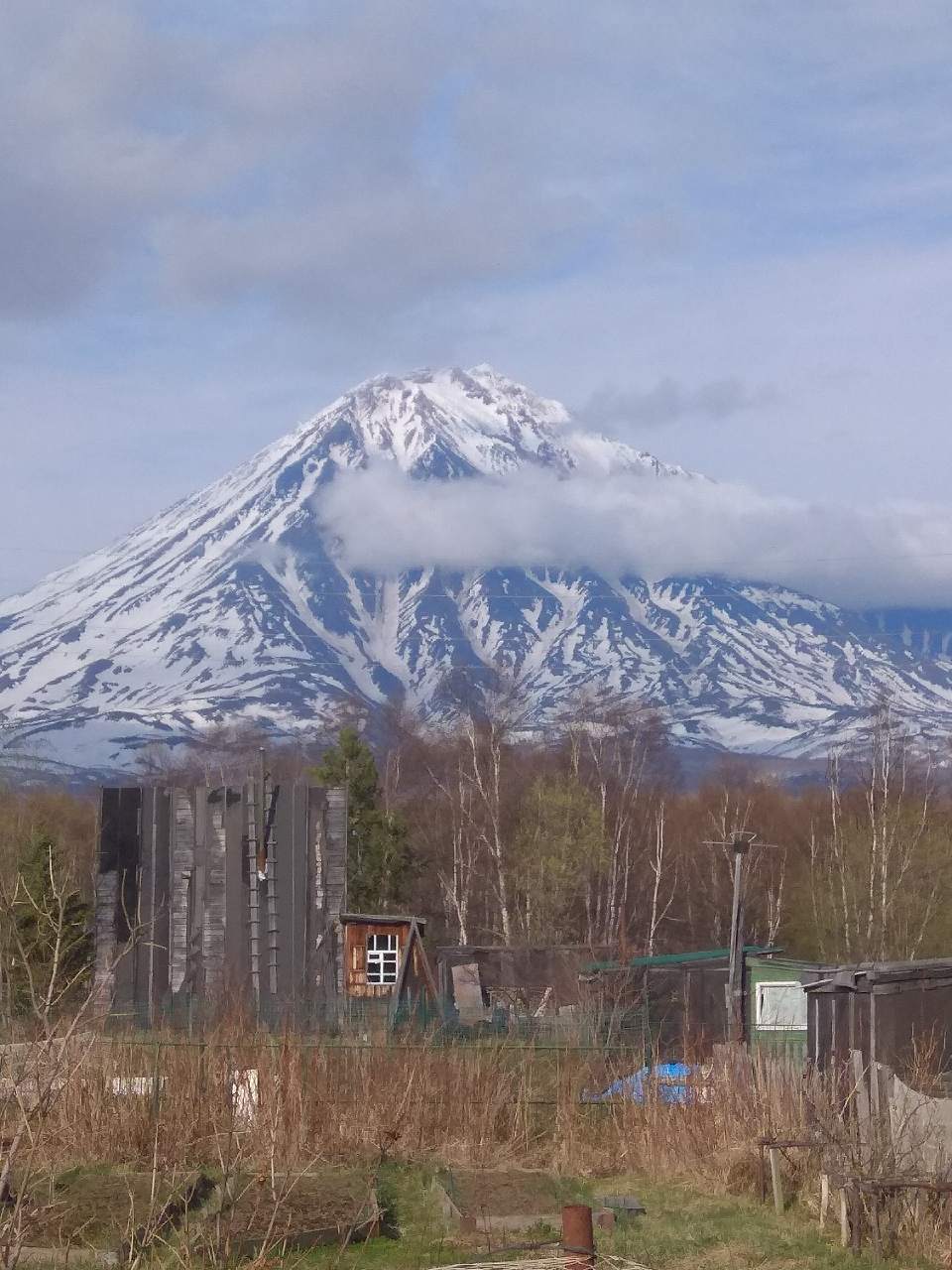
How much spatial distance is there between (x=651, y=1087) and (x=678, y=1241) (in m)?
3.66

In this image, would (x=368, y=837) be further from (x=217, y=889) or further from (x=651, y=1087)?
(x=651, y=1087)

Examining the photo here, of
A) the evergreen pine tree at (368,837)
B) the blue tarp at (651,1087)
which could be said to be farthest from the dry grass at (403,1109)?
the evergreen pine tree at (368,837)

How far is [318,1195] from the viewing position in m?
14.2

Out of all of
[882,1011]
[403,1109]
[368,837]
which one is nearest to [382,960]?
[882,1011]

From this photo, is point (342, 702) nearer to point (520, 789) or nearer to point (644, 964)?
point (520, 789)

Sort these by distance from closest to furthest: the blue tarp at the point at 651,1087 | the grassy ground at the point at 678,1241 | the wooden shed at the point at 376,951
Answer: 1. the grassy ground at the point at 678,1241
2. the blue tarp at the point at 651,1087
3. the wooden shed at the point at 376,951

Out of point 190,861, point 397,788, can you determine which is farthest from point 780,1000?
point 397,788

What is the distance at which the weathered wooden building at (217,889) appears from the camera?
3044cm

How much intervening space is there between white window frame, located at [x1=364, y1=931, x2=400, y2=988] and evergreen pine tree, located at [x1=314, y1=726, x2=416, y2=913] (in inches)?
598

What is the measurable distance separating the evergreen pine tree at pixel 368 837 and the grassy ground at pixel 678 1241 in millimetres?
34109

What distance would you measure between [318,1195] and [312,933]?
56.2 ft

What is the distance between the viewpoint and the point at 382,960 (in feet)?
107

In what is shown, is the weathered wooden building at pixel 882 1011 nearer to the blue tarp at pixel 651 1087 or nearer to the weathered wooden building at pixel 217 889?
the blue tarp at pixel 651 1087

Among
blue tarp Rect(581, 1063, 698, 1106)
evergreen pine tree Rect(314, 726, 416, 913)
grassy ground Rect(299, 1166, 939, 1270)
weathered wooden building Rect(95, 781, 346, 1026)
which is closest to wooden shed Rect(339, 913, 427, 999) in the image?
weathered wooden building Rect(95, 781, 346, 1026)
